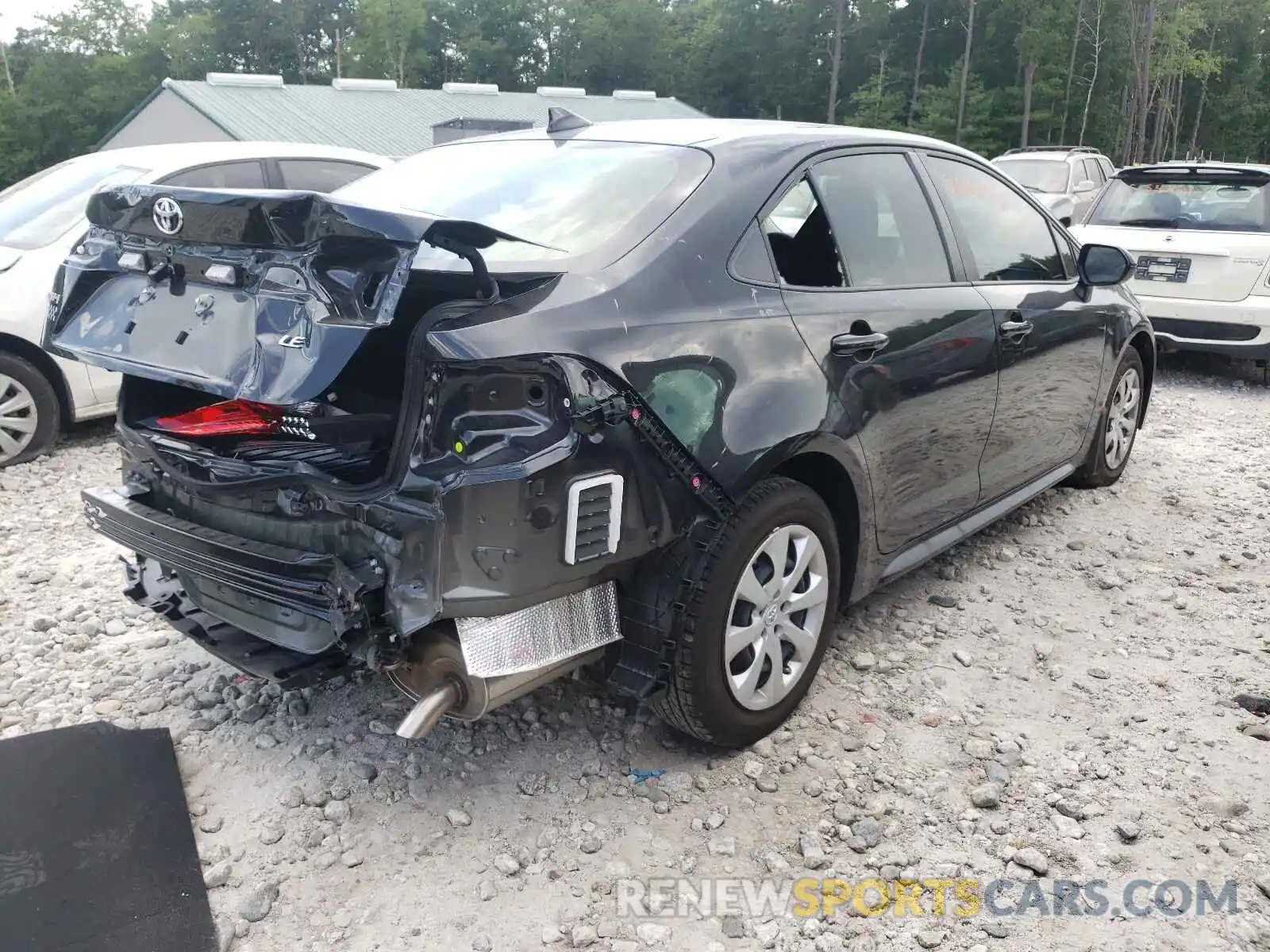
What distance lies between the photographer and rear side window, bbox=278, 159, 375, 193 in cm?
641

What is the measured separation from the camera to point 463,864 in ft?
8.54

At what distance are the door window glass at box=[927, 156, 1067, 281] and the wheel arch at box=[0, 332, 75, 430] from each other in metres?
4.63

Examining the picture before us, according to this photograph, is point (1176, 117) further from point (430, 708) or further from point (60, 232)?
point (430, 708)

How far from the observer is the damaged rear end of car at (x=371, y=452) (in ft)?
7.38

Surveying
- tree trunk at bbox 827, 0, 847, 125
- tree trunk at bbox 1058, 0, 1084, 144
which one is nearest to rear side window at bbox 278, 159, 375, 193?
tree trunk at bbox 1058, 0, 1084, 144

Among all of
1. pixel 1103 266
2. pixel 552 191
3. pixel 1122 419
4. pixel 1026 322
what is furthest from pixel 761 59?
pixel 552 191

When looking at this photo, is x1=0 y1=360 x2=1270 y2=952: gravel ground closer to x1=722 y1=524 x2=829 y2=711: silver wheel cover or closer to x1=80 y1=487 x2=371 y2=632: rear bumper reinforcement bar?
x1=722 y1=524 x2=829 y2=711: silver wheel cover

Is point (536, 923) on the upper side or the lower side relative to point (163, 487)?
lower

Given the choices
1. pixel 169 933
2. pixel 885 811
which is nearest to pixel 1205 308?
pixel 885 811

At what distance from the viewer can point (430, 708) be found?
246cm

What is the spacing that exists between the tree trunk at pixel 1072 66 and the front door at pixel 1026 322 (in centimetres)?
5661

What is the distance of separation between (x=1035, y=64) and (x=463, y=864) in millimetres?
58276

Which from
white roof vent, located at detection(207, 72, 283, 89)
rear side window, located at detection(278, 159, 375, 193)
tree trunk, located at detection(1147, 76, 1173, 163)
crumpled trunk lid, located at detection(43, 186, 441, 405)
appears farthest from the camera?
tree trunk, located at detection(1147, 76, 1173, 163)

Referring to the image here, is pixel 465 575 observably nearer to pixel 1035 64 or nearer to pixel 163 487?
pixel 163 487
